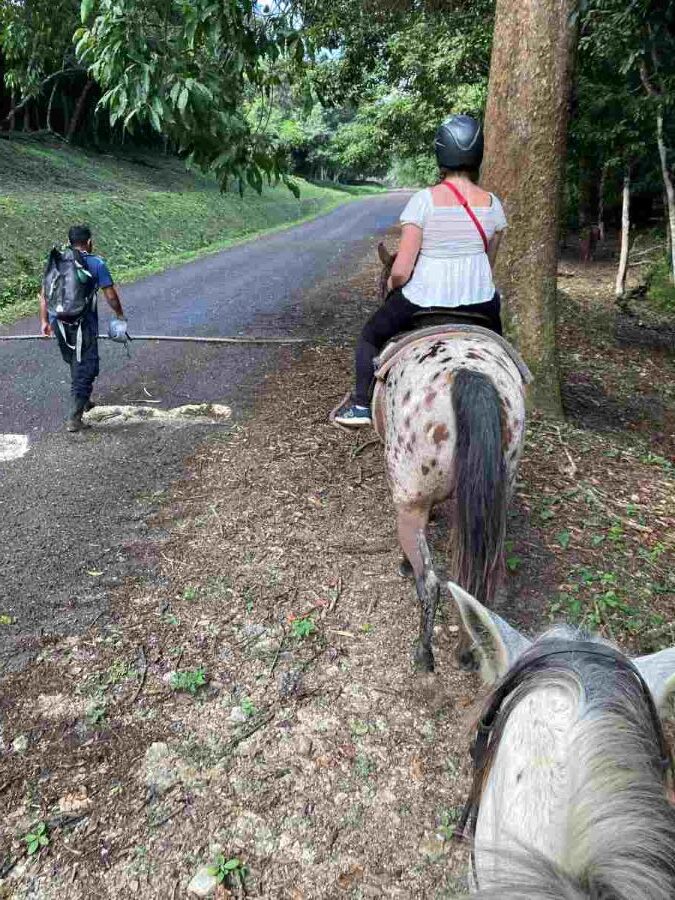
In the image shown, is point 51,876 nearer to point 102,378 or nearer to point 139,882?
Result: point 139,882

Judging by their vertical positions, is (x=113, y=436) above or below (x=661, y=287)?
below

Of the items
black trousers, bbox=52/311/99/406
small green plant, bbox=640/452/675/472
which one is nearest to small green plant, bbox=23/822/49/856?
black trousers, bbox=52/311/99/406

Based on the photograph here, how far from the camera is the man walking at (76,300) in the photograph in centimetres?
571

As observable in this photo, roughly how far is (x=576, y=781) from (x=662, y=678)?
0.49 meters

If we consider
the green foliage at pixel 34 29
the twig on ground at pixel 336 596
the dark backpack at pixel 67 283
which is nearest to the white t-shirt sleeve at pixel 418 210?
the twig on ground at pixel 336 596

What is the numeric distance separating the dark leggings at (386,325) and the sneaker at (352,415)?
61 millimetres

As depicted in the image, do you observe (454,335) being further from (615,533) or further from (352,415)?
(615,533)

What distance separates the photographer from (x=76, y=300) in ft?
18.8

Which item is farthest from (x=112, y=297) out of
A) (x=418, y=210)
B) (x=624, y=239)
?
Answer: (x=624, y=239)

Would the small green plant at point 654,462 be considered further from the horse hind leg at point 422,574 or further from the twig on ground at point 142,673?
the twig on ground at point 142,673

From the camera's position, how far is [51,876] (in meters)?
2.23

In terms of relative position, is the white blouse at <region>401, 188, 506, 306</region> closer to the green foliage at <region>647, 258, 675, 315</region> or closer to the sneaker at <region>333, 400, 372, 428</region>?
the sneaker at <region>333, 400, 372, 428</region>

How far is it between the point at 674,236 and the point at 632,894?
1281cm

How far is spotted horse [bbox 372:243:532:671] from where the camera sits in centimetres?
288
